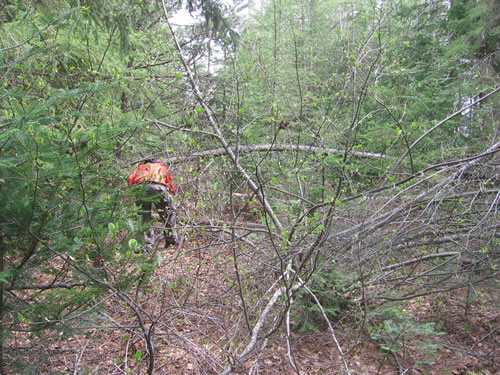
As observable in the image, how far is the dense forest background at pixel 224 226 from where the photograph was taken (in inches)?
90.5

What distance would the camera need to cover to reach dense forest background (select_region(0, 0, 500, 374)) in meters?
2.30

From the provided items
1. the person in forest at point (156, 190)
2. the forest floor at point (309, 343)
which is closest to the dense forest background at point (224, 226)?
the forest floor at point (309, 343)

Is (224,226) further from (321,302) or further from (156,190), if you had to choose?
(156,190)

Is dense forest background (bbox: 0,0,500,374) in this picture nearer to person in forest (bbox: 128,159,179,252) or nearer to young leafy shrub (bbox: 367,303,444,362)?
young leafy shrub (bbox: 367,303,444,362)

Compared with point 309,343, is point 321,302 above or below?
above

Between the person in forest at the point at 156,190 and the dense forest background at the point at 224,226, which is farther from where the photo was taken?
the person in forest at the point at 156,190

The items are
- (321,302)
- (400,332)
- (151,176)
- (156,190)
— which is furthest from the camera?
(156,190)

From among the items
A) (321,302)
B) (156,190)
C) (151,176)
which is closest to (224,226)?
(151,176)

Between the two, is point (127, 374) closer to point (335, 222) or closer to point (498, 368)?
point (335, 222)

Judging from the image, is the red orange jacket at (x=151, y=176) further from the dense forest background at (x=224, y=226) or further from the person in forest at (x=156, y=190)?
the dense forest background at (x=224, y=226)

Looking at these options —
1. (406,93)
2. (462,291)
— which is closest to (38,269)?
(462,291)

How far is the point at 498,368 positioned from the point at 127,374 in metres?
4.53

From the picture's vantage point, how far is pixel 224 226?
10.9ft

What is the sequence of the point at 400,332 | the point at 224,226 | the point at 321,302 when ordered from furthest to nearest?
the point at 321,302 < the point at 400,332 < the point at 224,226
